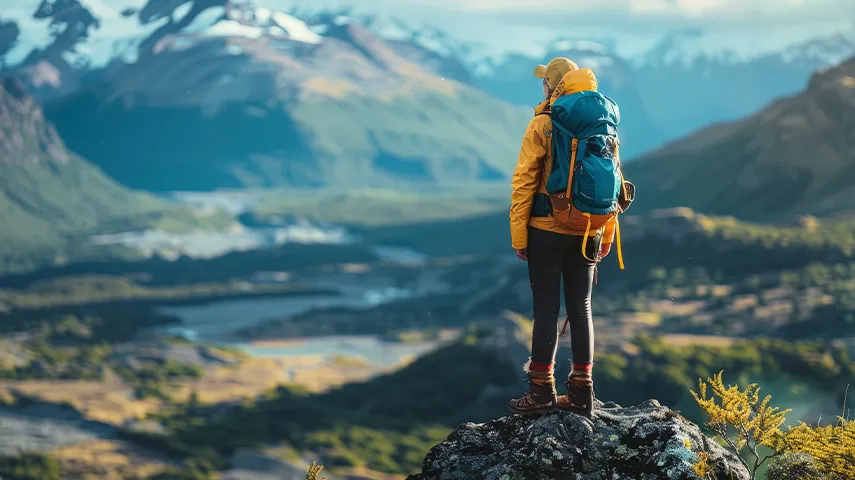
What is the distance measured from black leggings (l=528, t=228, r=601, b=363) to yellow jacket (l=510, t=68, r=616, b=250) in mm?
231

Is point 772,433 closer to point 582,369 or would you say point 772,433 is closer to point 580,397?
point 580,397

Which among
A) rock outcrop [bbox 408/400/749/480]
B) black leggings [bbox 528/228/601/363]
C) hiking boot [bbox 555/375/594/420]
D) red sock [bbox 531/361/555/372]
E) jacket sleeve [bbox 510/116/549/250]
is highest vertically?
jacket sleeve [bbox 510/116/549/250]

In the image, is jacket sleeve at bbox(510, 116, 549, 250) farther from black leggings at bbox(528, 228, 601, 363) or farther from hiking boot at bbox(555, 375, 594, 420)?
hiking boot at bbox(555, 375, 594, 420)

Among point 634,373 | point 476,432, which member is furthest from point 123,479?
point 476,432

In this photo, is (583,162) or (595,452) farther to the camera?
(583,162)

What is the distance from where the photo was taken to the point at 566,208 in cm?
1927

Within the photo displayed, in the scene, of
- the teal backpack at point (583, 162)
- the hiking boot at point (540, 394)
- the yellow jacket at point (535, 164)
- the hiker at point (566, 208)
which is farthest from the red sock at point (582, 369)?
the yellow jacket at point (535, 164)

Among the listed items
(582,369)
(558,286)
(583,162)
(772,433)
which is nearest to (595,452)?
(582,369)

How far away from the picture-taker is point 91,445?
193 metres

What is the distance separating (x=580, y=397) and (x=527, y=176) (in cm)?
373

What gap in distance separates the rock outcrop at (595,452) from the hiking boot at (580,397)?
0.65 feet

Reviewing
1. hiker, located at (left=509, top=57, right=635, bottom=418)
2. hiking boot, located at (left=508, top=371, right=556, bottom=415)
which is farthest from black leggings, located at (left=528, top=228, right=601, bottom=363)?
hiking boot, located at (left=508, top=371, right=556, bottom=415)

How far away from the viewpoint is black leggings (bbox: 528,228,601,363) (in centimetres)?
1986

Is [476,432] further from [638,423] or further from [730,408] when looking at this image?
[730,408]
